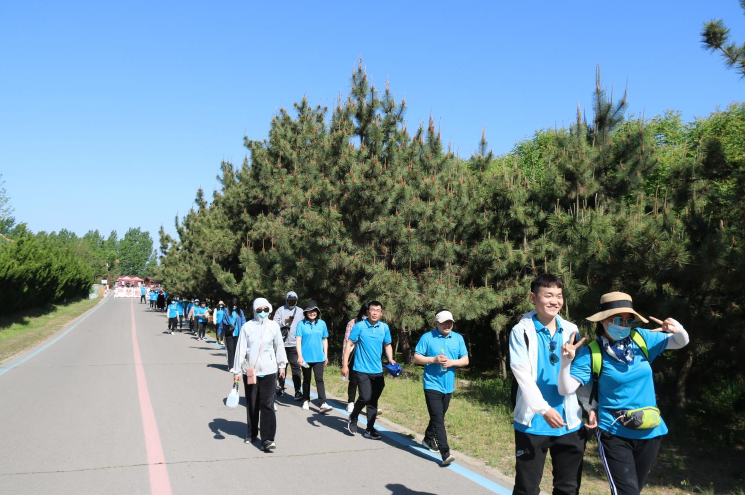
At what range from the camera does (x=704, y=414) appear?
933 centimetres

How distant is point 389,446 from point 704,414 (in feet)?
18.8

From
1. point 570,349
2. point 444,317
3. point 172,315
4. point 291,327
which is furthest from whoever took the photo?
point 172,315

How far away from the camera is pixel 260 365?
699 cm

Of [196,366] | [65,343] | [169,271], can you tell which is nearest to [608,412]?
[196,366]

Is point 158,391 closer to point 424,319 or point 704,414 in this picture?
point 424,319

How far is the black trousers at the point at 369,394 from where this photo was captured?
7465 mm

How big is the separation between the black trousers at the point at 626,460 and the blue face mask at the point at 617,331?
632mm

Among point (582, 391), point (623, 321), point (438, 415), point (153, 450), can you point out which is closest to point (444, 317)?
point (438, 415)

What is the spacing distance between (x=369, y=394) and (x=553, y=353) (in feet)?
13.6

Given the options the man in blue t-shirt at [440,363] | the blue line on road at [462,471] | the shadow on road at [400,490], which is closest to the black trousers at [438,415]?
the man in blue t-shirt at [440,363]

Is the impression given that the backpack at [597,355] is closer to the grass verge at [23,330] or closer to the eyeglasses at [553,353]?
the eyeglasses at [553,353]

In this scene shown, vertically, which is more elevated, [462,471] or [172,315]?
[172,315]

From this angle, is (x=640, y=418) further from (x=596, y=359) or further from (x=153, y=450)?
(x=153, y=450)

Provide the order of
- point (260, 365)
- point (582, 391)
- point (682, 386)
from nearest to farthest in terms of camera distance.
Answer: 1. point (582, 391)
2. point (260, 365)
3. point (682, 386)
